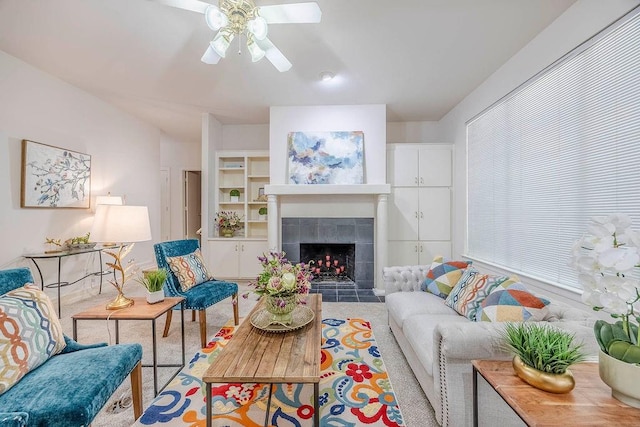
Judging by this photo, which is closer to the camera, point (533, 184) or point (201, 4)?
point (201, 4)

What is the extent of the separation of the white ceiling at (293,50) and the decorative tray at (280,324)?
7.72 ft

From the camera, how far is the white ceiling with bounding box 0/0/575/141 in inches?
86.1

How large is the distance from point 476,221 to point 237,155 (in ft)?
12.8

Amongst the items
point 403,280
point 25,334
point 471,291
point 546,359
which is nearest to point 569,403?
point 546,359

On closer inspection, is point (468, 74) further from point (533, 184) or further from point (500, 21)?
point (533, 184)

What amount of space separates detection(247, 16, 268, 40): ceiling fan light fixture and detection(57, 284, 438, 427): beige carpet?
2.58 meters

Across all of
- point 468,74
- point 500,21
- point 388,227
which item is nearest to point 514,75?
point 468,74

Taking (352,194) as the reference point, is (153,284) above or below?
below

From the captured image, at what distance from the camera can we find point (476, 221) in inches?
142

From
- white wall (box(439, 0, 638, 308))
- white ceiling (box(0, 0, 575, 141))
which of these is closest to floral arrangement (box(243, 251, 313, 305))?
white ceiling (box(0, 0, 575, 141))

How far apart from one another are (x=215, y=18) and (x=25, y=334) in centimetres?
212

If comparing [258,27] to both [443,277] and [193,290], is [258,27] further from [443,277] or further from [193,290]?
[443,277]

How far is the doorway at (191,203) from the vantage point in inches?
247

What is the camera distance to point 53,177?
3270mm
